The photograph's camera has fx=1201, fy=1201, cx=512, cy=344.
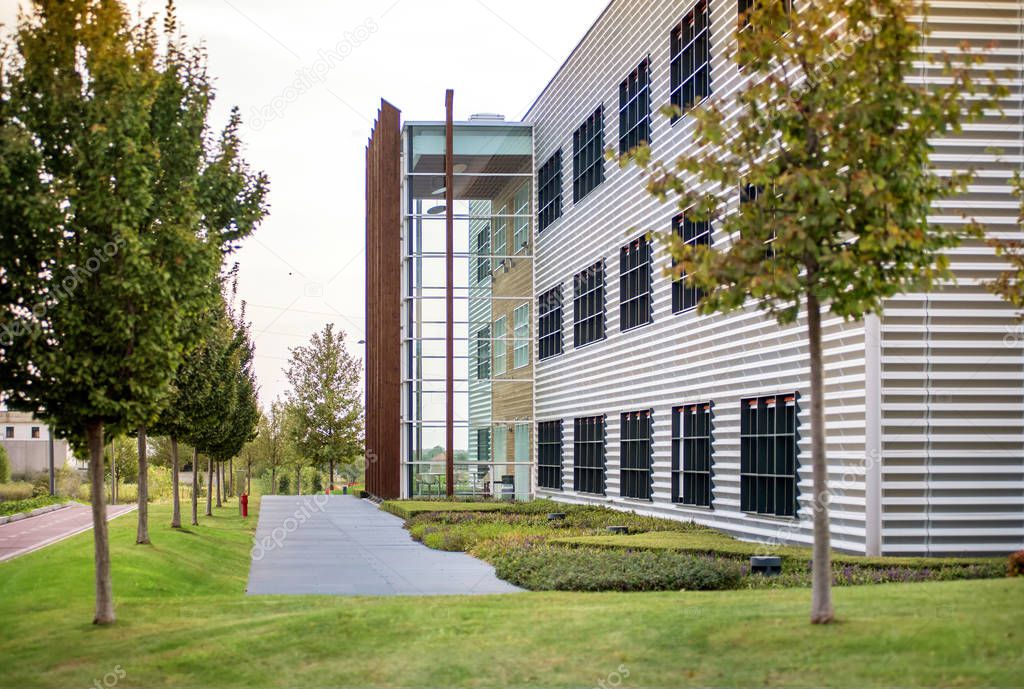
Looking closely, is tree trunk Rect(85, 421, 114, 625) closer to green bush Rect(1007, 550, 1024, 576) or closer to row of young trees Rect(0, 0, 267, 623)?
row of young trees Rect(0, 0, 267, 623)

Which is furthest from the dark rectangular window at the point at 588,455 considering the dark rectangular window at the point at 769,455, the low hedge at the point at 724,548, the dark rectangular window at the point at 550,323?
the dark rectangular window at the point at 769,455

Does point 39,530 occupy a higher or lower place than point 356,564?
lower

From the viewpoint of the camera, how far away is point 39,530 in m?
35.9

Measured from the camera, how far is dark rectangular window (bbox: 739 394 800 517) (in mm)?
19500

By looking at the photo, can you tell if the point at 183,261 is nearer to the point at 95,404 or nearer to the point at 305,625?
the point at 95,404

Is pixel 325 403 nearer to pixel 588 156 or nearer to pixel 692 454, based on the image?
pixel 588 156

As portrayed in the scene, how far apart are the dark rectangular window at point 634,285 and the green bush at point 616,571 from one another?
9.82m

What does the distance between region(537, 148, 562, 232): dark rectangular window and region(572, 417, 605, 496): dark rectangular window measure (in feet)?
24.2

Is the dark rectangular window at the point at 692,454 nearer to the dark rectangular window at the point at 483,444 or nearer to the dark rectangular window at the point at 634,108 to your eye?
the dark rectangular window at the point at 634,108

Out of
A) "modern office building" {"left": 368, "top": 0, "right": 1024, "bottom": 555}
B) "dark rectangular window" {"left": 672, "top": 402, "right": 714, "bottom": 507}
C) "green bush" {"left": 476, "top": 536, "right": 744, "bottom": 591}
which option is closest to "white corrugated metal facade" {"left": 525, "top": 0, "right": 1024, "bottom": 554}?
"modern office building" {"left": 368, "top": 0, "right": 1024, "bottom": 555}

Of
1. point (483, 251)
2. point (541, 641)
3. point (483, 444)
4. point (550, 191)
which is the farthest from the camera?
point (483, 251)

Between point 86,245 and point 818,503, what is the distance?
7.73m

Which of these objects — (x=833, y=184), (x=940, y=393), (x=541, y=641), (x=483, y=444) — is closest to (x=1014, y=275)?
(x=940, y=393)

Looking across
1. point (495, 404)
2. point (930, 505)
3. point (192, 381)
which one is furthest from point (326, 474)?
point (930, 505)
